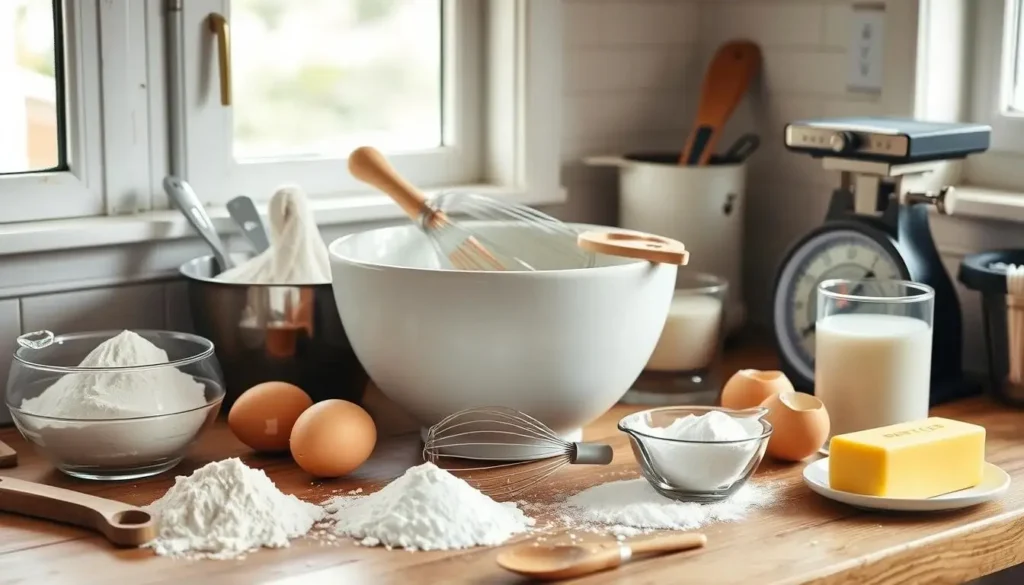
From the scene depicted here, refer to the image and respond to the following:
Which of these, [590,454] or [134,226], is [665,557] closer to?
[590,454]

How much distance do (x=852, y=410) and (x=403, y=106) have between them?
2.66ft

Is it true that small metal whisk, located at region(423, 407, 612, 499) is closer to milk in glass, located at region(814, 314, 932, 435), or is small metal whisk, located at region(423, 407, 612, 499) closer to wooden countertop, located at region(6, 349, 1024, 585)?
wooden countertop, located at region(6, 349, 1024, 585)

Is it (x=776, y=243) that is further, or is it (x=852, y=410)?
(x=776, y=243)

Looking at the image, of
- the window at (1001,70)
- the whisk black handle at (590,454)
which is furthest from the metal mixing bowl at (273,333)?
the window at (1001,70)

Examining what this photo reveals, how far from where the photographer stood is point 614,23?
2037 mm

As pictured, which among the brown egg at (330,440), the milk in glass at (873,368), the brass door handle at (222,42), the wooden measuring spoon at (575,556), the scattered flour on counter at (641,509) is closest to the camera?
the wooden measuring spoon at (575,556)

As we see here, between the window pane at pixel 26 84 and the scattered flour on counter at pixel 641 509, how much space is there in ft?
2.63

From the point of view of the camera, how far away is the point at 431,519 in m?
1.19

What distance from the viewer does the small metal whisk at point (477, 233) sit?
153 centimetres

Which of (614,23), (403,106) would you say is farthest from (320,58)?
(614,23)

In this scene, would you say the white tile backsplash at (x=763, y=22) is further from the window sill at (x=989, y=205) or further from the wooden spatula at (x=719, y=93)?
the window sill at (x=989, y=205)

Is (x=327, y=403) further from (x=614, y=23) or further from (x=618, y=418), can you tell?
(x=614, y=23)

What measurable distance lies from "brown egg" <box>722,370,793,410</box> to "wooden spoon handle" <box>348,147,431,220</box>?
40cm

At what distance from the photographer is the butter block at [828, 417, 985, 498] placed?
1.26 meters
